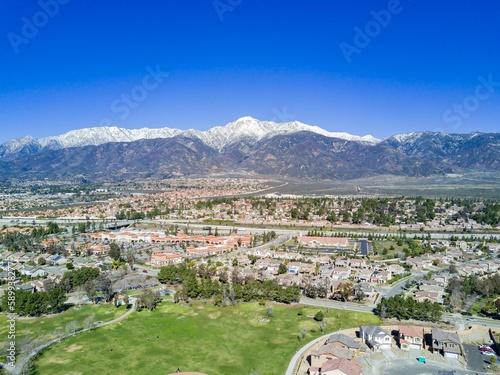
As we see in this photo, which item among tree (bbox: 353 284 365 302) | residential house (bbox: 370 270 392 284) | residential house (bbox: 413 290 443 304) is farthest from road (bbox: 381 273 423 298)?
tree (bbox: 353 284 365 302)

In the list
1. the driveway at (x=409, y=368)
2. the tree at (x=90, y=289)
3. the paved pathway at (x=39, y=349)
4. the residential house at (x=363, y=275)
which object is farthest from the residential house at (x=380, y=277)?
the tree at (x=90, y=289)

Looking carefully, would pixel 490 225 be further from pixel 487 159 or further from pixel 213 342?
pixel 487 159

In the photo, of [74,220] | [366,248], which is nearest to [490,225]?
[366,248]

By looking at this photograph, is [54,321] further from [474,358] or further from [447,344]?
[474,358]

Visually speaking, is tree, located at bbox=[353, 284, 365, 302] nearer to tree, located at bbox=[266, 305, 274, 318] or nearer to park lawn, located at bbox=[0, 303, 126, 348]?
tree, located at bbox=[266, 305, 274, 318]

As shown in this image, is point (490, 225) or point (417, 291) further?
point (490, 225)

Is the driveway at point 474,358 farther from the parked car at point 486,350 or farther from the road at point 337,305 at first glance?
the road at point 337,305
